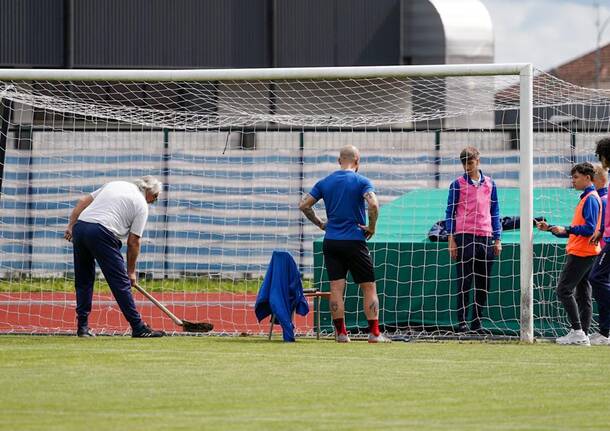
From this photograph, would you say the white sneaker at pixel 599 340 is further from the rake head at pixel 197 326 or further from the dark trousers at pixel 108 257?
the dark trousers at pixel 108 257

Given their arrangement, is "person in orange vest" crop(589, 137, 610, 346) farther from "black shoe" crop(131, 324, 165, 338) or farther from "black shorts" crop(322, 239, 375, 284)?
"black shoe" crop(131, 324, 165, 338)

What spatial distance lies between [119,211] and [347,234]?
2.28 metres

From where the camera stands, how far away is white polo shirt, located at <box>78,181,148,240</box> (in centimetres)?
1277

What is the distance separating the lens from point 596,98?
48.2 feet

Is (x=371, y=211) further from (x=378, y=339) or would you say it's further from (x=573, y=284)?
(x=573, y=284)

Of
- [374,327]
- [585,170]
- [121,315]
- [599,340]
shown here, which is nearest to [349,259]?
[374,327]

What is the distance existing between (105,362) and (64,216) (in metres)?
10.7

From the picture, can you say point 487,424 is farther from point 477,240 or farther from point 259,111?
point 259,111

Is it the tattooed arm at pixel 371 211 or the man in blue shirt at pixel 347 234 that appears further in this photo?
the man in blue shirt at pixel 347 234

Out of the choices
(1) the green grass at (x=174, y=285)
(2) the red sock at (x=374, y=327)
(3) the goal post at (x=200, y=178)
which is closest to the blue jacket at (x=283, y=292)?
(2) the red sock at (x=374, y=327)

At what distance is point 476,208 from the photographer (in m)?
13.4

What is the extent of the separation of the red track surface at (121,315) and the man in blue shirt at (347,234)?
2142 millimetres

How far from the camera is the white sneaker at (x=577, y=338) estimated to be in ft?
41.0

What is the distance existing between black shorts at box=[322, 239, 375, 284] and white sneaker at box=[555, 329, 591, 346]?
199cm
